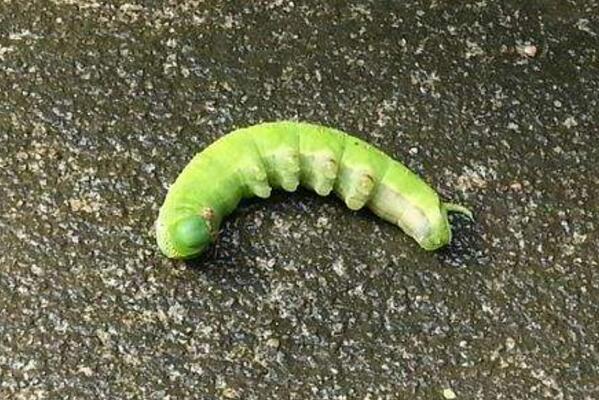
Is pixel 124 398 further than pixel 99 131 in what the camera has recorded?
No

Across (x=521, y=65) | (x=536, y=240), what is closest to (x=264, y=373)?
(x=536, y=240)

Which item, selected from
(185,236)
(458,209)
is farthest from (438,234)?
(185,236)

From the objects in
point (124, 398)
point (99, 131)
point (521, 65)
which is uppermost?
point (521, 65)

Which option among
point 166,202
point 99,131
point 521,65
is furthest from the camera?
point 521,65

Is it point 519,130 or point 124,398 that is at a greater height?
point 519,130

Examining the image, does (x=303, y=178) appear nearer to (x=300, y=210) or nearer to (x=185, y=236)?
(x=300, y=210)

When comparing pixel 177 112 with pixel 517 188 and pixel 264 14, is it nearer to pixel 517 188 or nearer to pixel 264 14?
pixel 264 14

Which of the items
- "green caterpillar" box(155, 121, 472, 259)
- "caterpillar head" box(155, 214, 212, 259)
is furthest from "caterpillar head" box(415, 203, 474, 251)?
"caterpillar head" box(155, 214, 212, 259)
